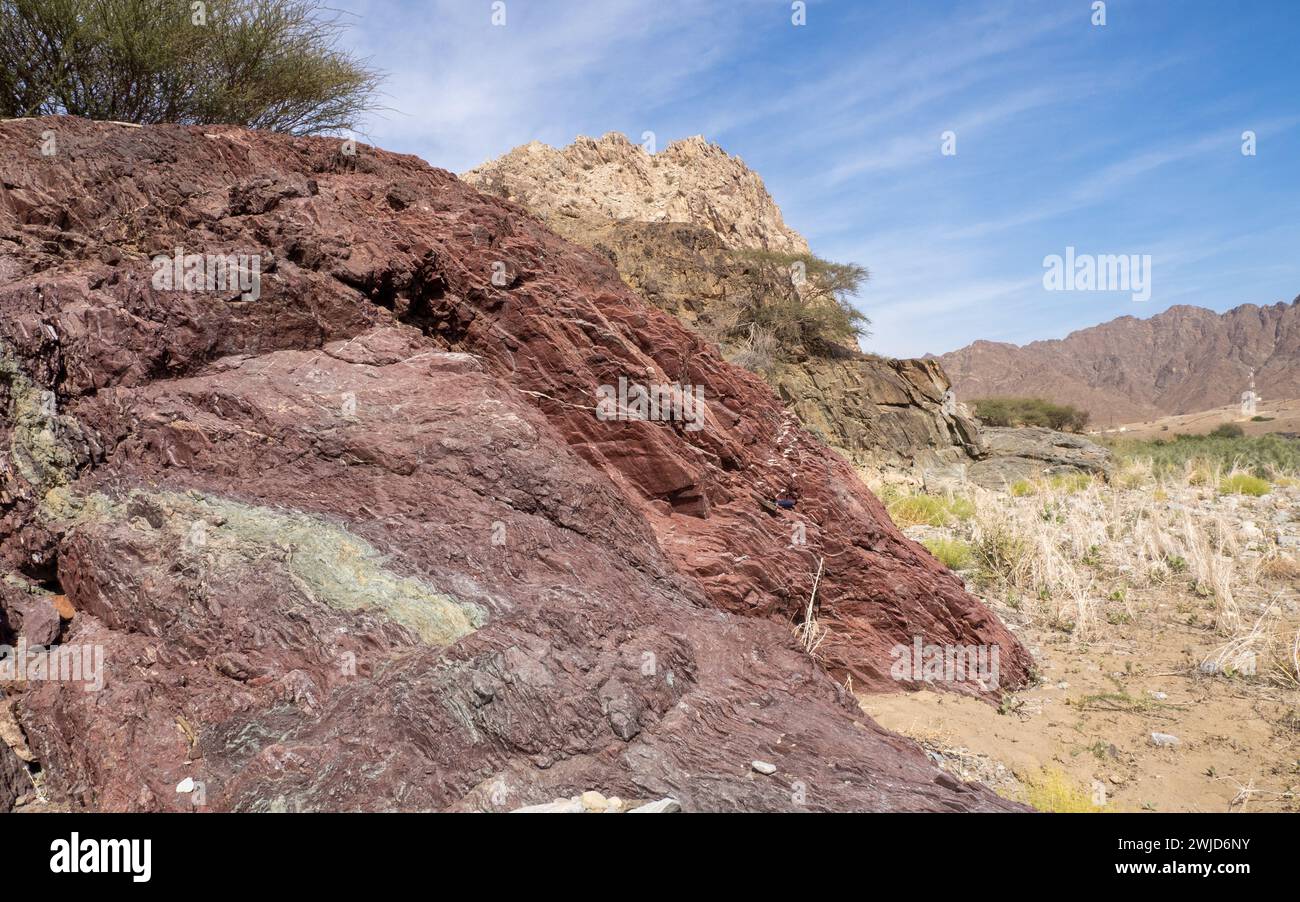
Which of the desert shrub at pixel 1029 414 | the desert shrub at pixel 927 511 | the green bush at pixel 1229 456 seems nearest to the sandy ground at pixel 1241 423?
the desert shrub at pixel 1029 414

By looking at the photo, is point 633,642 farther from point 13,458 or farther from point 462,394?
point 13,458

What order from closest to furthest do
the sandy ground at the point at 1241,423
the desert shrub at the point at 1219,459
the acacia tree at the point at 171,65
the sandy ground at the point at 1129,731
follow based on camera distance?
the sandy ground at the point at 1129,731
the acacia tree at the point at 171,65
the desert shrub at the point at 1219,459
the sandy ground at the point at 1241,423

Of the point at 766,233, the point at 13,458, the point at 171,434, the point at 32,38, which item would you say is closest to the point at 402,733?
the point at 171,434

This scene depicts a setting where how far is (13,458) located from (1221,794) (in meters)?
6.32

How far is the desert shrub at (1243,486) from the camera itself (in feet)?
43.5

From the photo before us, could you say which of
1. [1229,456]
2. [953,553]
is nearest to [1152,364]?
[1229,456]

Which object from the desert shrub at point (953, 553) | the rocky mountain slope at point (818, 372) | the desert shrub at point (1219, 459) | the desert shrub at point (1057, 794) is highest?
the rocky mountain slope at point (818, 372)

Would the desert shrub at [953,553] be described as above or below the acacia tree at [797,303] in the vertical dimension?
below

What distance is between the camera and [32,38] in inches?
282

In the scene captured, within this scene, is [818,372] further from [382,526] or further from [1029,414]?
[1029,414]

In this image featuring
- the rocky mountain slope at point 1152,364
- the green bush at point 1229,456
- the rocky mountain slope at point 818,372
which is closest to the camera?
the green bush at point 1229,456

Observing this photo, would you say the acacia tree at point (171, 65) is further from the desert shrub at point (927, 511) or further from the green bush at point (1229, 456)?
the green bush at point (1229, 456)

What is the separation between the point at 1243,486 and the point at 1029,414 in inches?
883

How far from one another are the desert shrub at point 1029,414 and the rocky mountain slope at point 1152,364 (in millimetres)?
41422
